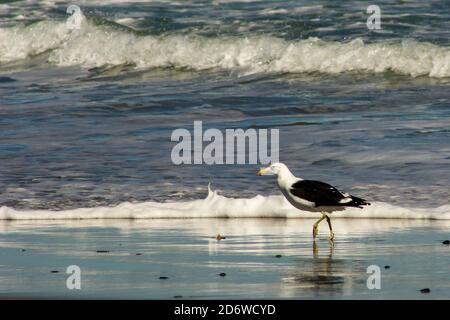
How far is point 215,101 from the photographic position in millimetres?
18969

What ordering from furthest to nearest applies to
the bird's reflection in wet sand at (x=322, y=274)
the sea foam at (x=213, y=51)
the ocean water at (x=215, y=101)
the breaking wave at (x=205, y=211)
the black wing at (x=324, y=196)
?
the sea foam at (x=213, y=51), the ocean water at (x=215, y=101), the breaking wave at (x=205, y=211), the black wing at (x=324, y=196), the bird's reflection in wet sand at (x=322, y=274)

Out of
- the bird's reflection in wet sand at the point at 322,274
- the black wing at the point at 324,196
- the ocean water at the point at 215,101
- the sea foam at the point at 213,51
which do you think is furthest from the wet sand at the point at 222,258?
the sea foam at the point at 213,51

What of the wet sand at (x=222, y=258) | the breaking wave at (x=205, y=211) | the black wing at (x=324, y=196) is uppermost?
the black wing at (x=324, y=196)

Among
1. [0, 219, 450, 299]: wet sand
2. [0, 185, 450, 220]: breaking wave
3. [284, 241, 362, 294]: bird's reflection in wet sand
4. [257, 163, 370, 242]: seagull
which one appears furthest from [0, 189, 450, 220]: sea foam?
[284, 241, 362, 294]: bird's reflection in wet sand

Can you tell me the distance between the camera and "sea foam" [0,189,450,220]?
11081 millimetres

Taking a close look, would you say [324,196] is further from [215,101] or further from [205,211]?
[215,101]

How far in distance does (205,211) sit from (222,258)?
2.45 m

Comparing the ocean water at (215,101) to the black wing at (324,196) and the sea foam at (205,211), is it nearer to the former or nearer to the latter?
the sea foam at (205,211)

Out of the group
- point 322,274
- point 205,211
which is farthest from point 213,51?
point 322,274

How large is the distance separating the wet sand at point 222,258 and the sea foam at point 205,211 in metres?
0.15

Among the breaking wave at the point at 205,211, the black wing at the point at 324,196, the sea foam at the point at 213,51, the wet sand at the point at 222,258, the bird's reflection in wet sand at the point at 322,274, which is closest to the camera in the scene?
the wet sand at the point at 222,258

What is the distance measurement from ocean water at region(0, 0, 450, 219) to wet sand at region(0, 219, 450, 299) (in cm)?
73

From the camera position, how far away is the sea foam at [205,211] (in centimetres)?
1108

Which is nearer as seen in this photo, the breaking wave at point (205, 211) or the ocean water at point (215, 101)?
the breaking wave at point (205, 211)
